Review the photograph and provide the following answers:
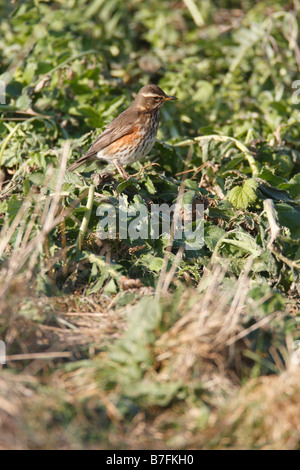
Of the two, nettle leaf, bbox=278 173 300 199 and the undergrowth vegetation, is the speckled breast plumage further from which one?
nettle leaf, bbox=278 173 300 199

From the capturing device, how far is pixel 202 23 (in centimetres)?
1022

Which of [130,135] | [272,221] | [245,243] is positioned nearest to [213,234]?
[245,243]

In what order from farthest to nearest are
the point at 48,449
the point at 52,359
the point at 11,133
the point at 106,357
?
the point at 11,133 < the point at 52,359 < the point at 106,357 < the point at 48,449

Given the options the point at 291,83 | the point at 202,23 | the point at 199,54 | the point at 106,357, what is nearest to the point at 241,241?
the point at 106,357

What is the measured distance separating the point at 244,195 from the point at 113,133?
1.91 meters

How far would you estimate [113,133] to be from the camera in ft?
22.1

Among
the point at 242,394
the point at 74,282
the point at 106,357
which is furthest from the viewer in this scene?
the point at 74,282

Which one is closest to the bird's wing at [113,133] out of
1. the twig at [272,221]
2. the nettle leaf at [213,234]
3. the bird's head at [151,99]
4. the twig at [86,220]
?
the bird's head at [151,99]

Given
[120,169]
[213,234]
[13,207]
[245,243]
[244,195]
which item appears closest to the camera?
[13,207]

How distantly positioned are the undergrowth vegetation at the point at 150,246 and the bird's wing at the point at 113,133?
0.22 metres

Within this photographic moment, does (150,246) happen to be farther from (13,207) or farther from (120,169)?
(120,169)

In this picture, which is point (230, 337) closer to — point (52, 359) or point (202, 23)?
point (52, 359)

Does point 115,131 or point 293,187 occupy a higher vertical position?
point 115,131

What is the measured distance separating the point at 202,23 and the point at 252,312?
293 inches
